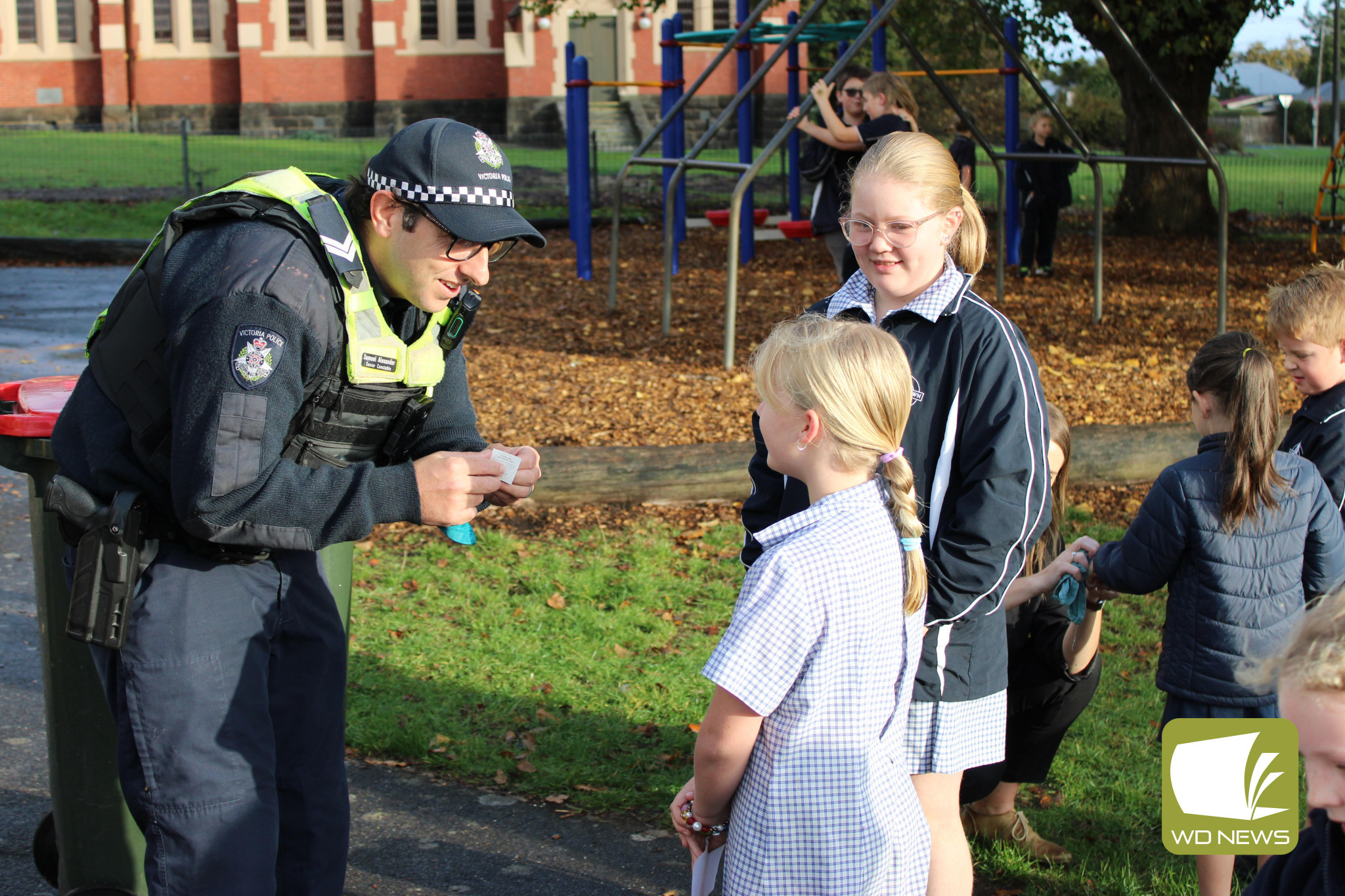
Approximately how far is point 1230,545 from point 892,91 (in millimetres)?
5982

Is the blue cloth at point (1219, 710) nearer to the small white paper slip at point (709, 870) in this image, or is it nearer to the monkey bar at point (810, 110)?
the small white paper slip at point (709, 870)

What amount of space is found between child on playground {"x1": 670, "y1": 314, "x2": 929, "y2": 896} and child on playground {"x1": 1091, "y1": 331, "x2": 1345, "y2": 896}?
0.90 m

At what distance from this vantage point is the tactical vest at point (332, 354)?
7.44 ft

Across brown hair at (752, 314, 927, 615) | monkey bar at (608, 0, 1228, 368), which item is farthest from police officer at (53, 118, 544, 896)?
monkey bar at (608, 0, 1228, 368)

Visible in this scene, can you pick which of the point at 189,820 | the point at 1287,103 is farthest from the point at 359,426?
the point at 1287,103

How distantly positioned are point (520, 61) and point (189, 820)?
38.2m

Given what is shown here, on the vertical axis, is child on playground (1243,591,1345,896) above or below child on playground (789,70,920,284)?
below

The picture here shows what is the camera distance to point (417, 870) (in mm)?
3336

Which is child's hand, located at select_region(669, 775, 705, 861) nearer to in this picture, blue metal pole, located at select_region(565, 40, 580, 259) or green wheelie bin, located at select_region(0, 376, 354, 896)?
green wheelie bin, located at select_region(0, 376, 354, 896)

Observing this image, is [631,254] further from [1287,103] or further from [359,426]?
[1287,103]

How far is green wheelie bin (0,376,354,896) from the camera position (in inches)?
108

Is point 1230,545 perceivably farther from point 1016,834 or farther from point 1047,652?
point 1016,834

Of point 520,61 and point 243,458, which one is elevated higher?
point 520,61

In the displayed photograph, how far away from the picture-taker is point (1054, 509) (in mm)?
3199
